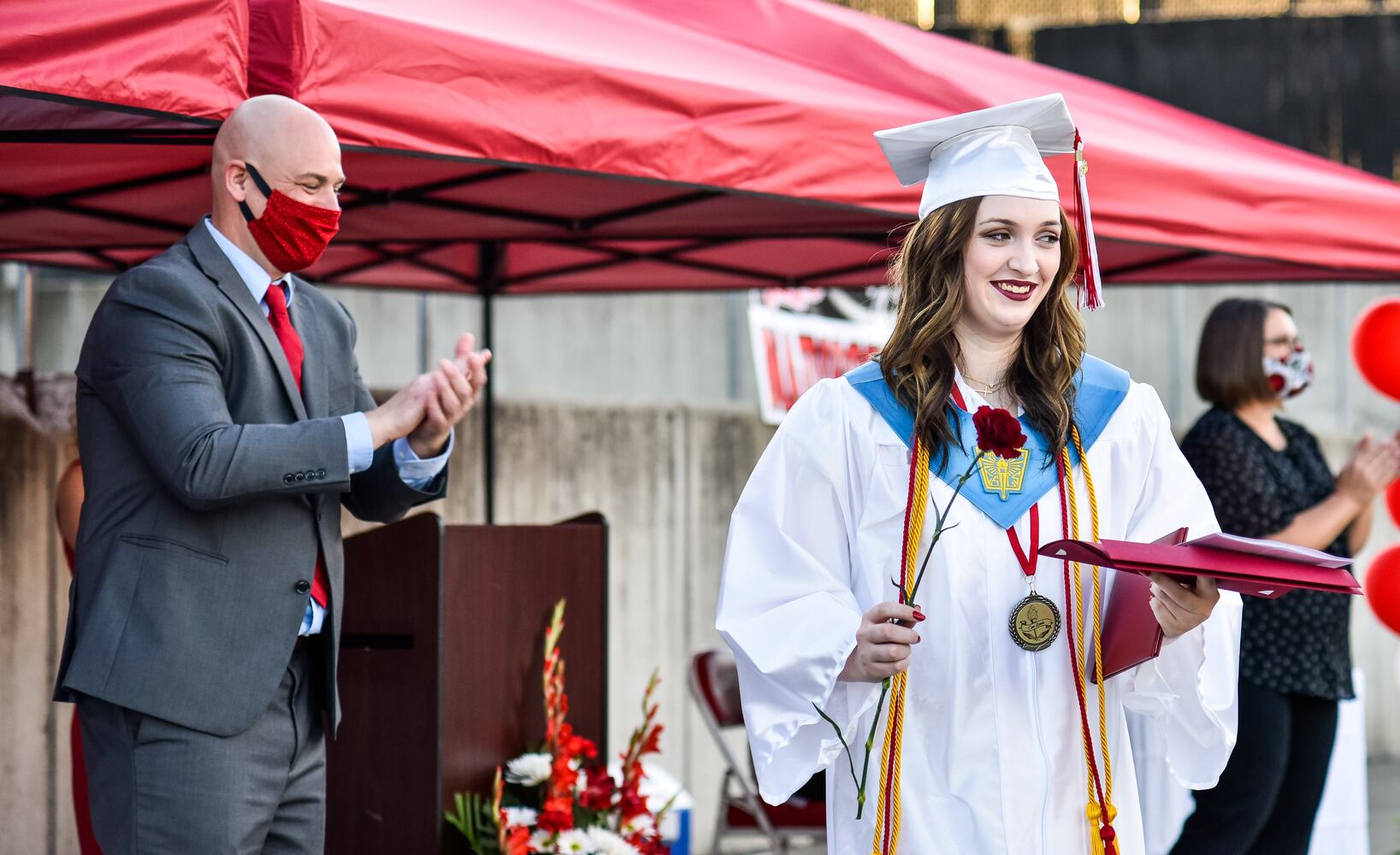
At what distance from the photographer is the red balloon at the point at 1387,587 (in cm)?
537

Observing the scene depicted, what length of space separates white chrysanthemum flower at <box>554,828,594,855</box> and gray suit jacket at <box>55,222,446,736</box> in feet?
4.70

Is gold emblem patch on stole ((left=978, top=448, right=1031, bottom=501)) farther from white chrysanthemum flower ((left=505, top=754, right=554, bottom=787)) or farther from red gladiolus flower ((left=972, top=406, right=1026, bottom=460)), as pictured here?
white chrysanthemum flower ((left=505, top=754, right=554, bottom=787))

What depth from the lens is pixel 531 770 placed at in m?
3.81

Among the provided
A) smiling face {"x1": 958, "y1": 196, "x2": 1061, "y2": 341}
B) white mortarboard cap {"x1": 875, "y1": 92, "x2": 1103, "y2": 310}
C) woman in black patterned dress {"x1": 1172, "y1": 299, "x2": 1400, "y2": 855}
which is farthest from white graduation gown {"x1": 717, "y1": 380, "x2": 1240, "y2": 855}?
woman in black patterned dress {"x1": 1172, "y1": 299, "x2": 1400, "y2": 855}

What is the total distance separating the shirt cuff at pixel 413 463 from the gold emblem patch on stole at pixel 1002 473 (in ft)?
3.03

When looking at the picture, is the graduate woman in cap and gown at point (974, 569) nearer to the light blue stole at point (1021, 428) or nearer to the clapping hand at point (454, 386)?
the light blue stole at point (1021, 428)

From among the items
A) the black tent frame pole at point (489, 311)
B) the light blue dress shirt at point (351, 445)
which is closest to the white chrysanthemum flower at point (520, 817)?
the light blue dress shirt at point (351, 445)

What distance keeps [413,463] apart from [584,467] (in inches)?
158

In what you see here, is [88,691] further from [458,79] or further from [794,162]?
[794,162]

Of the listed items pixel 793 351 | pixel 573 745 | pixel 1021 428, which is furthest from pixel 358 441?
pixel 793 351

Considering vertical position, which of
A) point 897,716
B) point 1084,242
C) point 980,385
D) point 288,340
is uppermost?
point 1084,242

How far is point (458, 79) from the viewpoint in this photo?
9.62 feet

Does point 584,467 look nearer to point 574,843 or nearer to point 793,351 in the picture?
point 793,351

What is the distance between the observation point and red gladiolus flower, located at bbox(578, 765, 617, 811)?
3.92 m
